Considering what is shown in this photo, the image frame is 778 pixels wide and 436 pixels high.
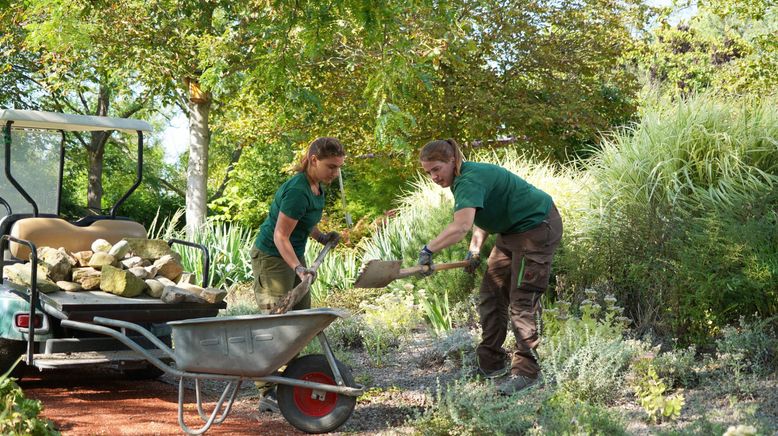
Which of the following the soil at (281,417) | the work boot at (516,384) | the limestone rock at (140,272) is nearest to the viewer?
the soil at (281,417)

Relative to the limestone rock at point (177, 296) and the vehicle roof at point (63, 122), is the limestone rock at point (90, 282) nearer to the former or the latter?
the limestone rock at point (177, 296)

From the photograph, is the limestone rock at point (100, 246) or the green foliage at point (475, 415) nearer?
the green foliage at point (475, 415)

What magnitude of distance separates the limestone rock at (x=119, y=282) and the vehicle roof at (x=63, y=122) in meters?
1.49

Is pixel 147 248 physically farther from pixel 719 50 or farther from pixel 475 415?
pixel 719 50

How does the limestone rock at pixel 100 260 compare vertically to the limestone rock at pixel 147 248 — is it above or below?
below

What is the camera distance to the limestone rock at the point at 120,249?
606 centimetres

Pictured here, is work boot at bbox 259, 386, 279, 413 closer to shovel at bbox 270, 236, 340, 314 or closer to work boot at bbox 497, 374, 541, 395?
shovel at bbox 270, 236, 340, 314

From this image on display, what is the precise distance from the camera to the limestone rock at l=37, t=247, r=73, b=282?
18.7 ft

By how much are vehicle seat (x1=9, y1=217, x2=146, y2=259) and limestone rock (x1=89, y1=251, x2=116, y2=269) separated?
0.50 meters

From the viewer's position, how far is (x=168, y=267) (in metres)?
6.16

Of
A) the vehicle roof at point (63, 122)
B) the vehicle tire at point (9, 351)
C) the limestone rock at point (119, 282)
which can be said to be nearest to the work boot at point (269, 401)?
the limestone rock at point (119, 282)

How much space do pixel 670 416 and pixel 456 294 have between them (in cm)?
364

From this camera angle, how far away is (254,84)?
8992mm

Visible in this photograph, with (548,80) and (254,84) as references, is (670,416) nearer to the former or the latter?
(254,84)
